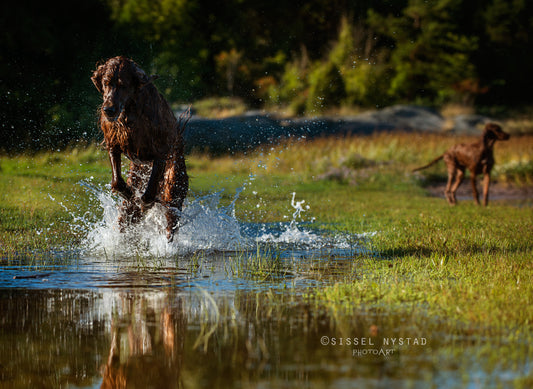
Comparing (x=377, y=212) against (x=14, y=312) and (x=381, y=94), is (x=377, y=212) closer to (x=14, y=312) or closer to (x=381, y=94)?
(x=14, y=312)

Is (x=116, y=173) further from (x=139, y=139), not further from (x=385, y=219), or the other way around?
(x=385, y=219)

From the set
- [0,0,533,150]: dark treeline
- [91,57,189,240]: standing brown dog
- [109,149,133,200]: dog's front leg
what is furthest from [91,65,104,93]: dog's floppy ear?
[0,0,533,150]: dark treeline

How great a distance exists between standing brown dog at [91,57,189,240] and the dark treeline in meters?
17.7

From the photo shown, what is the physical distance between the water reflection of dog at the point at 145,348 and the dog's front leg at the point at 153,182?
10.3 feet

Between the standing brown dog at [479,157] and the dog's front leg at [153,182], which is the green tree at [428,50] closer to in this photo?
the standing brown dog at [479,157]

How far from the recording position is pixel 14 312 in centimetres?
527

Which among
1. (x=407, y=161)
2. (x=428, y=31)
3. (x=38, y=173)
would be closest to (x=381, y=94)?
(x=428, y=31)

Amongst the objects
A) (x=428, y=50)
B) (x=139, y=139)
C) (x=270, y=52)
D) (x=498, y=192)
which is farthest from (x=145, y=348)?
(x=428, y=50)

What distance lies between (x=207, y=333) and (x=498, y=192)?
58.3ft

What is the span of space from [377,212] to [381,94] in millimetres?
29331

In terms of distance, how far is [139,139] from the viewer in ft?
26.7

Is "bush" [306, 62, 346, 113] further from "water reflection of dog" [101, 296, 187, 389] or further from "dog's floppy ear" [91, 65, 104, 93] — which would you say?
"water reflection of dog" [101, 296, 187, 389]

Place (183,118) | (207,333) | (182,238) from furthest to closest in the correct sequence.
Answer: (183,118) → (182,238) → (207,333)

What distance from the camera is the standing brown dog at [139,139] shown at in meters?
7.74
